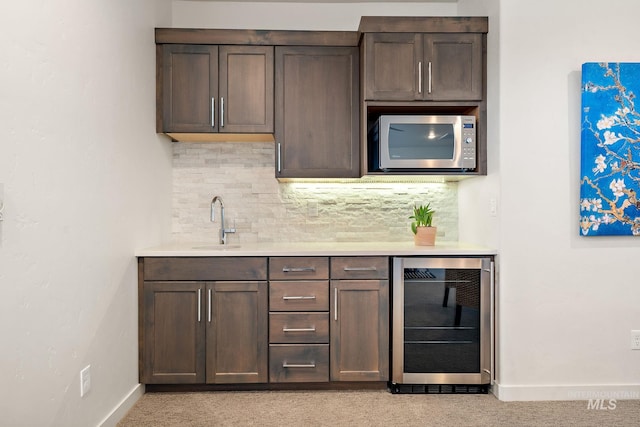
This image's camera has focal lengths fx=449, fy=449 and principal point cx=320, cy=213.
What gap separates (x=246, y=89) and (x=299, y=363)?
1851 mm

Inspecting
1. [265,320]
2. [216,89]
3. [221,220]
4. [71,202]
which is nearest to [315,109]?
[216,89]

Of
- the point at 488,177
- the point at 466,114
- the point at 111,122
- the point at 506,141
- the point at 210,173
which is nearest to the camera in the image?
the point at 111,122

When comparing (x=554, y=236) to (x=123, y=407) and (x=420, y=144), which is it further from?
(x=123, y=407)

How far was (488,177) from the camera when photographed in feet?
9.43

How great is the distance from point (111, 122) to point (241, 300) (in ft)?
4.08

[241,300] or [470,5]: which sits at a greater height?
[470,5]

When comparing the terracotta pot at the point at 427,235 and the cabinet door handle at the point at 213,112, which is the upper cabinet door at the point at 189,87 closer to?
the cabinet door handle at the point at 213,112

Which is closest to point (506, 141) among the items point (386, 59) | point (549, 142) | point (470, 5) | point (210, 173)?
point (549, 142)

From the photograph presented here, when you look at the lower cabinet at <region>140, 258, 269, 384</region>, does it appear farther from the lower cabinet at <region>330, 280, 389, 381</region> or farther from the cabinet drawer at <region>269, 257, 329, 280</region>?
the lower cabinet at <region>330, 280, 389, 381</region>

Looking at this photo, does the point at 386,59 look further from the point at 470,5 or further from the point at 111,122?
the point at 111,122

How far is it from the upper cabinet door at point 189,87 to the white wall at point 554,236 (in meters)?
1.87

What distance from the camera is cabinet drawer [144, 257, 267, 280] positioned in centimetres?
272

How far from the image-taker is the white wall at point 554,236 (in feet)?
8.80

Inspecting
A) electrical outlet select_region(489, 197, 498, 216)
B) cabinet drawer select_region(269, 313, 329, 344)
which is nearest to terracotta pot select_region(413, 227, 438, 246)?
electrical outlet select_region(489, 197, 498, 216)
